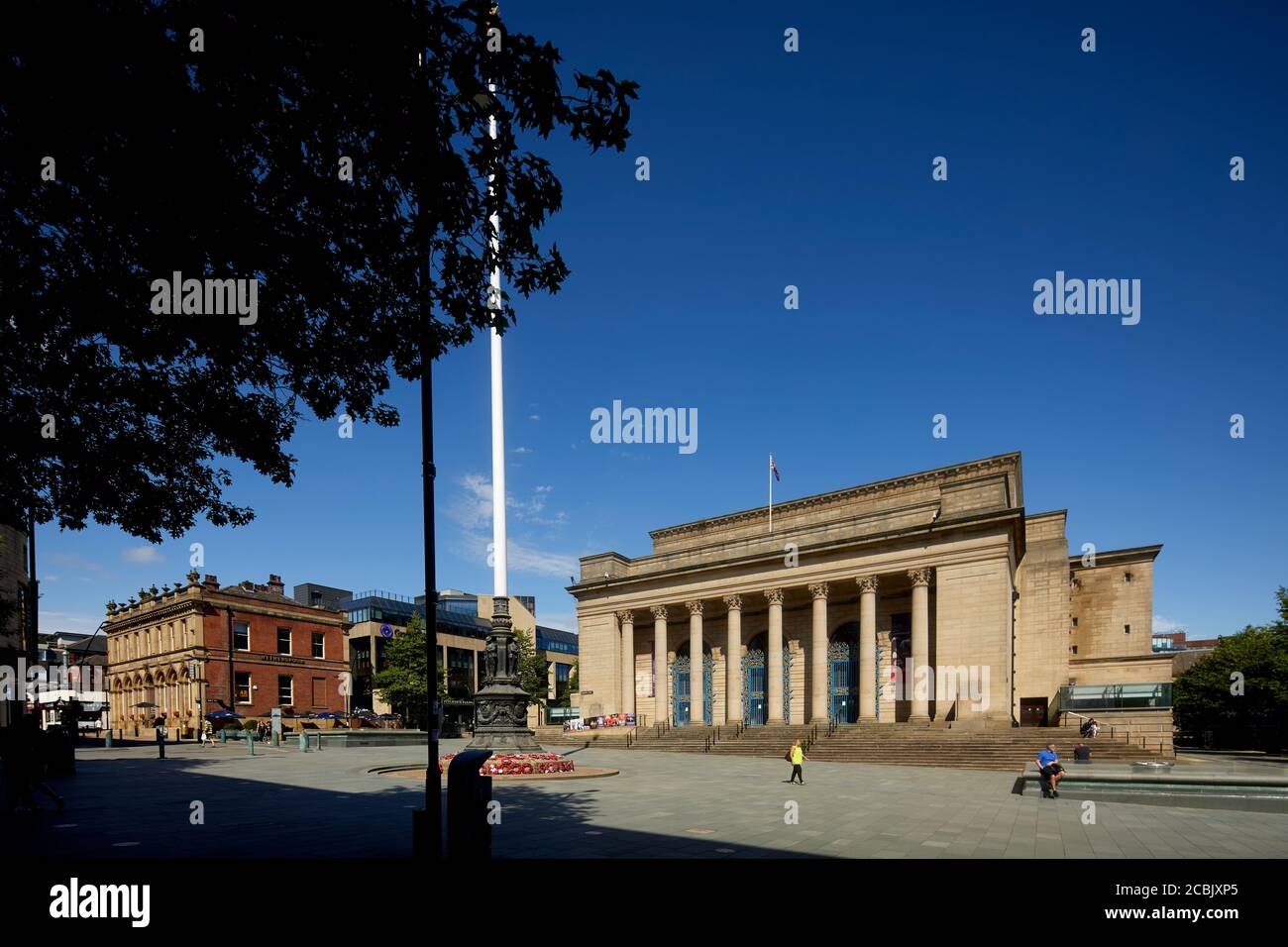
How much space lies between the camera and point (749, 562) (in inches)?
1866

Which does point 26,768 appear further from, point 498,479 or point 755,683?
point 755,683

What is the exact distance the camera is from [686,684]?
5231cm

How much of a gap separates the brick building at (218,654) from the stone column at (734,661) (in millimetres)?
34991

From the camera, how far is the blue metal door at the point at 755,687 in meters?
48.5

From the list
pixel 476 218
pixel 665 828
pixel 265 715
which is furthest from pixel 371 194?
pixel 265 715

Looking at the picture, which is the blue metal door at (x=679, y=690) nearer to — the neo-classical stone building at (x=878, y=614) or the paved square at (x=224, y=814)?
the neo-classical stone building at (x=878, y=614)

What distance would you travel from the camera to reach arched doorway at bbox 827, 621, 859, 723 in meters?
44.7

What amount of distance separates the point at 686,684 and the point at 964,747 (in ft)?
76.6

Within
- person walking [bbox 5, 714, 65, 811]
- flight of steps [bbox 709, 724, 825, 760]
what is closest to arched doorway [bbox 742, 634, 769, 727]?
flight of steps [bbox 709, 724, 825, 760]

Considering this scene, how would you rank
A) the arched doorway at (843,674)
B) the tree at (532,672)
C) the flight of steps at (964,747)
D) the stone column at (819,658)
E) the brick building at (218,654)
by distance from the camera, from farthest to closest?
the tree at (532,672), the brick building at (218,654), the arched doorway at (843,674), the stone column at (819,658), the flight of steps at (964,747)

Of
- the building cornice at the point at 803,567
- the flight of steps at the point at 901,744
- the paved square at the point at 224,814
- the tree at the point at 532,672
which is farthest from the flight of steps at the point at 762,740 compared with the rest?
the tree at the point at 532,672

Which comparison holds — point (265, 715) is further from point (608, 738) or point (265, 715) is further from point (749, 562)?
point (749, 562)
